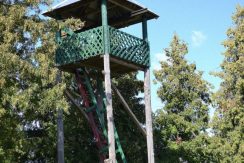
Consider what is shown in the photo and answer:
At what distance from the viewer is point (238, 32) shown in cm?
2078

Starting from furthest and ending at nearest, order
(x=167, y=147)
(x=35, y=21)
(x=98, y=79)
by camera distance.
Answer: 1. (x=167, y=147)
2. (x=98, y=79)
3. (x=35, y=21)

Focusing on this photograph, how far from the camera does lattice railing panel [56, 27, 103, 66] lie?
43.1ft

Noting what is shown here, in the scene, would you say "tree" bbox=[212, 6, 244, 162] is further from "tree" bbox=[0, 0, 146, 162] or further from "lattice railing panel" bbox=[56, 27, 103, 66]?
"tree" bbox=[0, 0, 146, 162]

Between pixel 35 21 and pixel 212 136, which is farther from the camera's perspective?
pixel 212 136

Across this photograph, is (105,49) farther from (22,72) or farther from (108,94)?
(22,72)

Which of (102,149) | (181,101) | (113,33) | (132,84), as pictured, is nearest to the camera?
(113,33)

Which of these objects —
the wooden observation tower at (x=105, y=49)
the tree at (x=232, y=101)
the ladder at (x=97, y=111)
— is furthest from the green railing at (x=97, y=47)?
the tree at (x=232, y=101)

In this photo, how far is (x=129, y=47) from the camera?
45.3ft

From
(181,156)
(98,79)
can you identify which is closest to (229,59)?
(181,156)

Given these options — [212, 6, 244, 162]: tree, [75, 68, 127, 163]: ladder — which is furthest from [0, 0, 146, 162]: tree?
[212, 6, 244, 162]: tree

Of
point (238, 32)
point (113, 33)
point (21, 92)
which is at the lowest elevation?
point (21, 92)

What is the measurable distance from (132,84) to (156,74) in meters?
4.04

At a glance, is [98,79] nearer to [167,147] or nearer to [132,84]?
[132,84]

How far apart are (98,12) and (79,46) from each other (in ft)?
7.44
